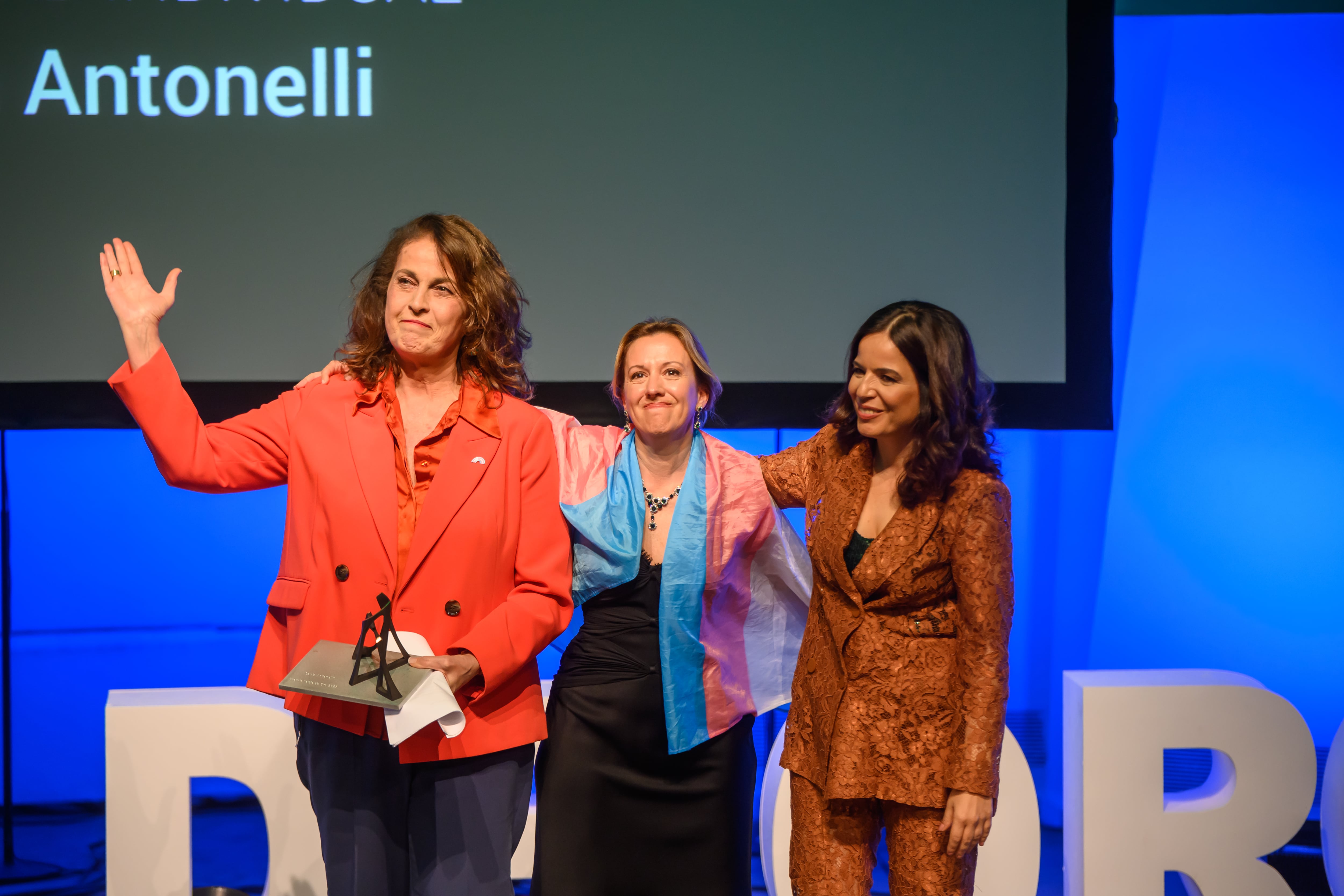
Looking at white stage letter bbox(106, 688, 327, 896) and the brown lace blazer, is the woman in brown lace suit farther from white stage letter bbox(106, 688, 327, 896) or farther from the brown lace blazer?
white stage letter bbox(106, 688, 327, 896)

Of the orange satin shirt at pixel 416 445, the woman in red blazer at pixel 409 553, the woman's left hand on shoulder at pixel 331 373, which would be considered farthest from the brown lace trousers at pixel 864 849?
the woman's left hand on shoulder at pixel 331 373

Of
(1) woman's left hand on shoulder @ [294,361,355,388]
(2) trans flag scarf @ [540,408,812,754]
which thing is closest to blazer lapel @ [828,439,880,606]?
(2) trans flag scarf @ [540,408,812,754]

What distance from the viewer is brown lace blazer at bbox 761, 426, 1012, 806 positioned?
163cm

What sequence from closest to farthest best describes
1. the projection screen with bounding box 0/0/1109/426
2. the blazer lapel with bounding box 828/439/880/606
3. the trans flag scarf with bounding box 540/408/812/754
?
the blazer lapel with bounding box 828/439/880/606
the trans flag scarf with bounding box 540/408/812/754
the projection screen with bounding box 0/0/1109/426

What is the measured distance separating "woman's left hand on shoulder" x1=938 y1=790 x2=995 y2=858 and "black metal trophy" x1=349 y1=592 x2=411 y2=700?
0.97 m

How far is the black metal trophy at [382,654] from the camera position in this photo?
4.62 ft

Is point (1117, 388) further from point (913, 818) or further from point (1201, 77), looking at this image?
point (913, 818)

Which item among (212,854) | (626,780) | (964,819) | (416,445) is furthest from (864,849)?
(212,854)

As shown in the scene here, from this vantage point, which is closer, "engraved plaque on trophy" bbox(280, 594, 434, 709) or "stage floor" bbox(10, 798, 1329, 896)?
"engraved plaque on trophy" bbox(280, 594, 434, 709)

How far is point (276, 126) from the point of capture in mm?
2850

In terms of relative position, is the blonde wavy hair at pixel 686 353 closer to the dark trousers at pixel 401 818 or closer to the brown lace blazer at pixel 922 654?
the brown lace blazer at pixel 922 654

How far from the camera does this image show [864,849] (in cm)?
174

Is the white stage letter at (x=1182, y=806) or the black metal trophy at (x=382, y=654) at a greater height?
the black metal trophy at (x=382, y=654)

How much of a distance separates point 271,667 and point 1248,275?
3.56 metres
